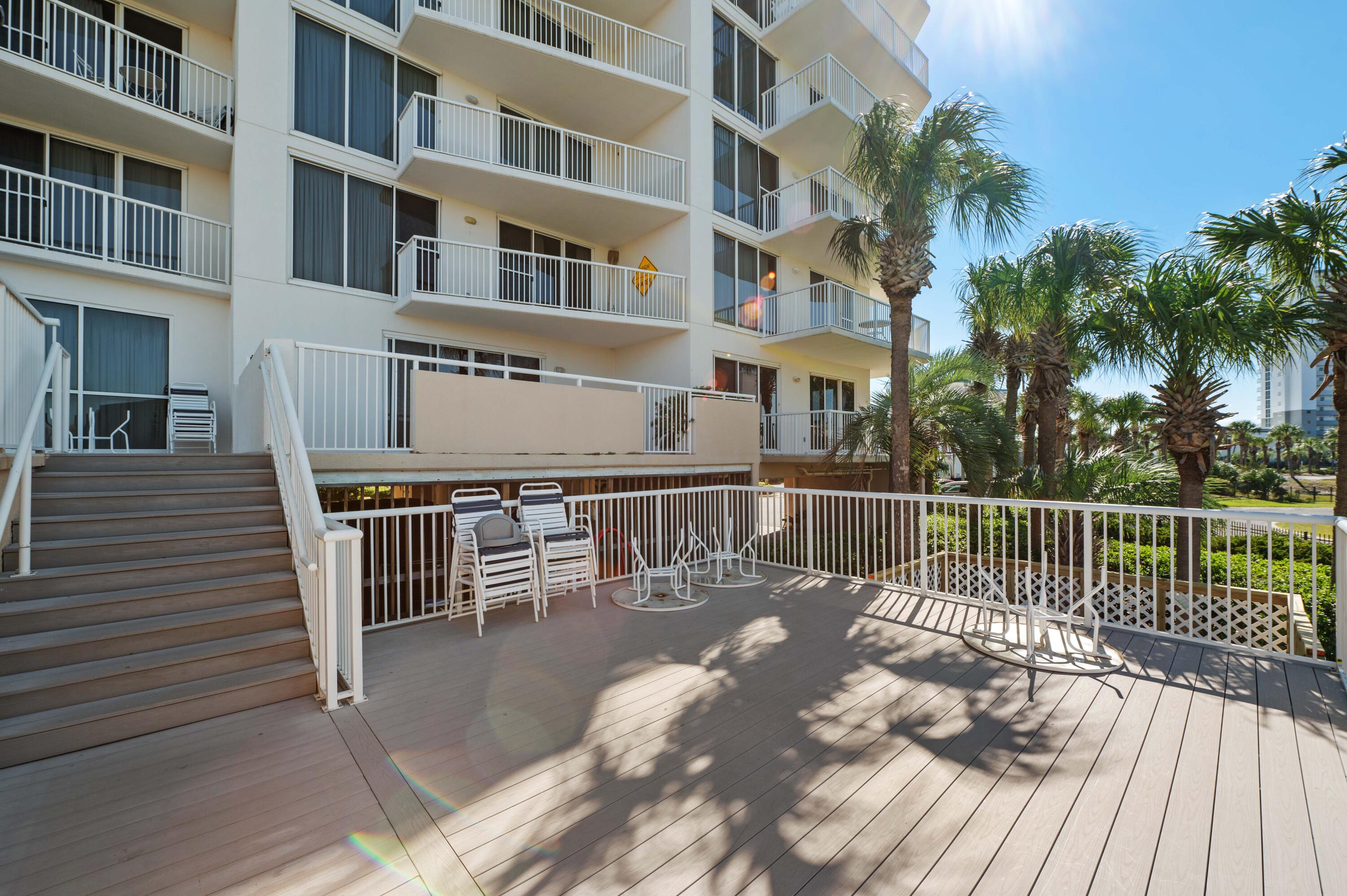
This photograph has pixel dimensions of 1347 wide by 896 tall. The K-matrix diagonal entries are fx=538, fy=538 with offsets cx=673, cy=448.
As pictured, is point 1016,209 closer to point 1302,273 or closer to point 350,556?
point 1302,273

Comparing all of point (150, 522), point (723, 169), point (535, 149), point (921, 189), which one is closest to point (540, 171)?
point (535, 149)

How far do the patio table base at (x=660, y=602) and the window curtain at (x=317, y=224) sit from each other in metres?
7.08

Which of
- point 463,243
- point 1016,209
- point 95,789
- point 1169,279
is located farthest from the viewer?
point 463,243

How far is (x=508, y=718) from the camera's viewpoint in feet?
10.3

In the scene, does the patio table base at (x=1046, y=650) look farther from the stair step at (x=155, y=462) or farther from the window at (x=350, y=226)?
the window at (x=350, y=226)

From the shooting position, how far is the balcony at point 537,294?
906cm

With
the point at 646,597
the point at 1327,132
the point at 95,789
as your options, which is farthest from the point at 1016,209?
the point at 95,789

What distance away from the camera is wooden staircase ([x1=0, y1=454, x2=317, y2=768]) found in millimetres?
2971

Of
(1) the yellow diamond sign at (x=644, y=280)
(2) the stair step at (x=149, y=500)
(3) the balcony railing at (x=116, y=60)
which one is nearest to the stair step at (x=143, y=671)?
(2) the stair step at (x=149, y=500)

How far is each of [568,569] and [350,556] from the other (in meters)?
2.38

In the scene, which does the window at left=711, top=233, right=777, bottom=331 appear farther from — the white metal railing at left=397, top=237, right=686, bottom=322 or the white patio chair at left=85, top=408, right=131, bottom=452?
the white patio chair at left=85, top=408, right=131, bottom=452

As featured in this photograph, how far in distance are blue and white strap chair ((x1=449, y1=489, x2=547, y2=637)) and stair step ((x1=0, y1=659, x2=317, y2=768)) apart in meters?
1.45

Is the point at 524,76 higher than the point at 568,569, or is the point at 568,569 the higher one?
the point at 524,76

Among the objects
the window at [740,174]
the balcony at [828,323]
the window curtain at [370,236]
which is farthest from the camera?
the balcony at [828,323]
